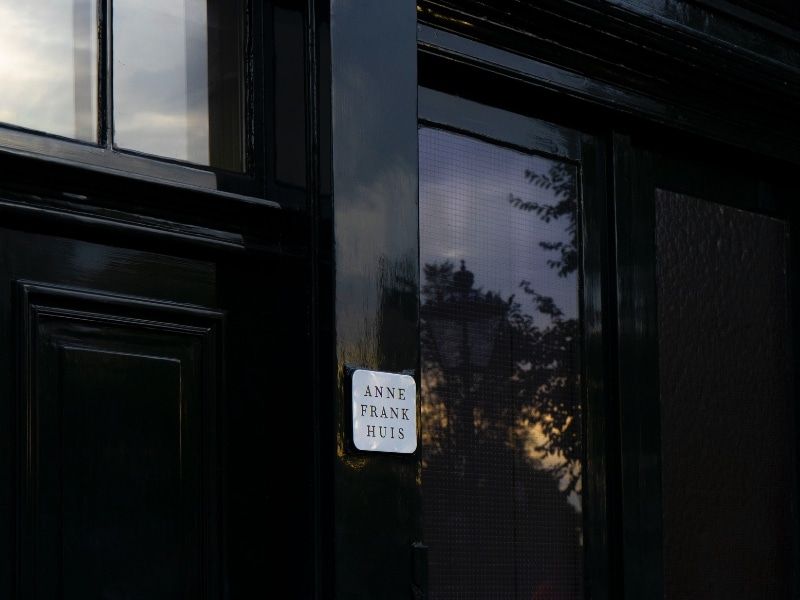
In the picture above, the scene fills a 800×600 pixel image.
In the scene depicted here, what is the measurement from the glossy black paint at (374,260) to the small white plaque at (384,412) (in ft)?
0.09

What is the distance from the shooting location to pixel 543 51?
3.58 m

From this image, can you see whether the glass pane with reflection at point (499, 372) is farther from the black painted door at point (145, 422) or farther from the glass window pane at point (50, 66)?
the glass window pane at point (50, 66)

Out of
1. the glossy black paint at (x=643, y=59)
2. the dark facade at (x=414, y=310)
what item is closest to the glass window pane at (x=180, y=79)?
the dark facade at (x=414, y=310)

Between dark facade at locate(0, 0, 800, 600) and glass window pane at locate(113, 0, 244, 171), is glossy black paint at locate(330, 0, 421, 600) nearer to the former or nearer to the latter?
dark facade at locate(0, 0, 800, 600)

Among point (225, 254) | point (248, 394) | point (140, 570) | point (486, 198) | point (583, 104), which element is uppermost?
point (583, 104)

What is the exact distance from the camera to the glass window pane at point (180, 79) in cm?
285

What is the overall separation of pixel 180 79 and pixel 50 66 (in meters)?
0.33

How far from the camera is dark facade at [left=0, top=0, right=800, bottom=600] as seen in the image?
267 cm

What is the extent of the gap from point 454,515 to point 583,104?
1259 mm

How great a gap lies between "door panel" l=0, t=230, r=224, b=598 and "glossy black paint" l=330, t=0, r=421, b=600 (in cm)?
30

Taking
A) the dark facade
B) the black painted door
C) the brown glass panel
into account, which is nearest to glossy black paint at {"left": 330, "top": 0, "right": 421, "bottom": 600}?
the dark facade

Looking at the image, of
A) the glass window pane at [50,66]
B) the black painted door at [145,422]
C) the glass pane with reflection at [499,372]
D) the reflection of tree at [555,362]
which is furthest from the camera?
the reflection of tree at [555,362]

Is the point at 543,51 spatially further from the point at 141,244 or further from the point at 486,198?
the point at 141,244

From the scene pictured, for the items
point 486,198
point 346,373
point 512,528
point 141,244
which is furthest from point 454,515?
point 141,244
